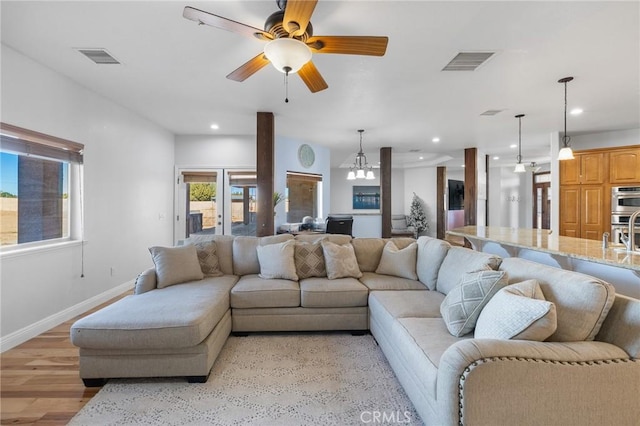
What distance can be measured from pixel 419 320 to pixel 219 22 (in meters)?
2.29

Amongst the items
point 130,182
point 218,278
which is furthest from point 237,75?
point 130,182

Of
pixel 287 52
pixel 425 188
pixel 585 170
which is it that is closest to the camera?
pixel 287 52

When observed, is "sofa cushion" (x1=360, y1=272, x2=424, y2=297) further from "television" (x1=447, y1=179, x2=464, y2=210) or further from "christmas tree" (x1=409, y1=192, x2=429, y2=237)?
"television" (x1=447, y1=179, x2=464, y2=210)

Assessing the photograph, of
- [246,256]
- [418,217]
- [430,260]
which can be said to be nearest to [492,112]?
[430,260]

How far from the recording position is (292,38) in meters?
1.89

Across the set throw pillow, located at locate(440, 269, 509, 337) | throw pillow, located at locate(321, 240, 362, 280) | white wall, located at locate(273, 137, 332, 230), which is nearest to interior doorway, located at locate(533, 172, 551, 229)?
white wall, located at locate(273, 137, 332, 230)

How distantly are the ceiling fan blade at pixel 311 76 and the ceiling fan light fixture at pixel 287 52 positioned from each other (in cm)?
37

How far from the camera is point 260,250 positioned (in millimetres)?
3332

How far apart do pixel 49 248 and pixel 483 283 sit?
4.00 m

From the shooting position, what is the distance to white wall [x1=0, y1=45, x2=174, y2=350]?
276cm

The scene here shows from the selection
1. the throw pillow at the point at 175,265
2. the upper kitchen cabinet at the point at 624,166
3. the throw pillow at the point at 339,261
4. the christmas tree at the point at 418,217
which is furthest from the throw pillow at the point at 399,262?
the christmas tree at the point at 418,217

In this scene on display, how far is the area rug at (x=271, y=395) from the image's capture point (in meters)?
1.80

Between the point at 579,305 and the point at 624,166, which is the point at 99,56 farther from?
the point at 624,166

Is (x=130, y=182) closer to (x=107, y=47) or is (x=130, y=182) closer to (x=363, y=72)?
(x=107, y=47)
